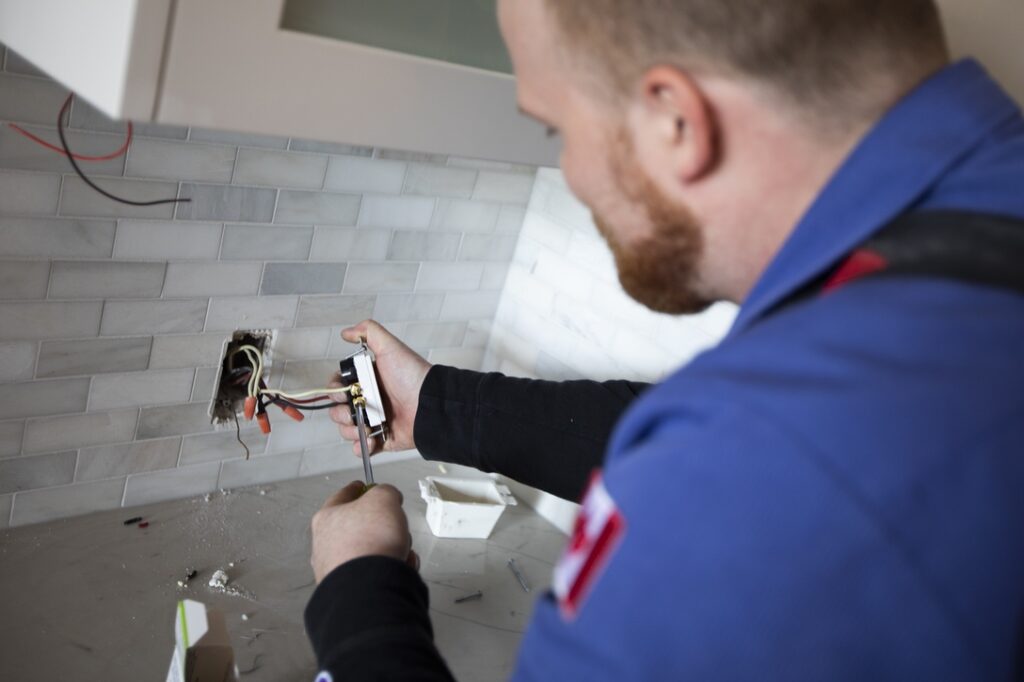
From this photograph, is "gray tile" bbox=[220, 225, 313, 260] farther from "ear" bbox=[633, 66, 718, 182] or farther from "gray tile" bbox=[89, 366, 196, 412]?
"ear" bbox=[633, 66, 718, 182]

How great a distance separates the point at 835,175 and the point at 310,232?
39.3 inches

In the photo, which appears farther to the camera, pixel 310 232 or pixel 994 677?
pixel 310 232

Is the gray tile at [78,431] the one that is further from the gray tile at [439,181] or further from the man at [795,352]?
the man at [795,352]

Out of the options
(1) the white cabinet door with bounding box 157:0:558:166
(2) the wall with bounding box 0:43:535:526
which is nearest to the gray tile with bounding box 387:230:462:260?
(2) the wall with bounding box 0:43:535:526

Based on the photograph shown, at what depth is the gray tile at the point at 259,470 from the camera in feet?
4.99

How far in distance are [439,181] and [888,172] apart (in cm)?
109

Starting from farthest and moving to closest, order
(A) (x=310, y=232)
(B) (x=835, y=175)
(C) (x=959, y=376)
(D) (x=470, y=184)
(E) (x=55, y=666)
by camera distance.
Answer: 1. (D) (x=470, y=184)
2. (A) (x=310, y=232)
3. (E) (x=55, y=666)
4. (B) (x=835, y=175)
5. (C) (x=959, y=376)

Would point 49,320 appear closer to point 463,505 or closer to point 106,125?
point 106,125

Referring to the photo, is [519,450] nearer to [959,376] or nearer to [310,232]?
[310,232]

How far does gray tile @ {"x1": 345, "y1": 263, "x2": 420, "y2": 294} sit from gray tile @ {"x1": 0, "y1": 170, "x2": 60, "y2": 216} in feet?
1.58

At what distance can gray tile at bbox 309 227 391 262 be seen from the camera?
56.8 inches

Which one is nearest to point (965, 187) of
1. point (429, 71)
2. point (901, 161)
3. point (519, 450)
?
point (901, 161)

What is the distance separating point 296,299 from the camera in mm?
1460

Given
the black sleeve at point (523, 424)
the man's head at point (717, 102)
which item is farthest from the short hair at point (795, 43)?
the black sleeve at point (523, 424)
